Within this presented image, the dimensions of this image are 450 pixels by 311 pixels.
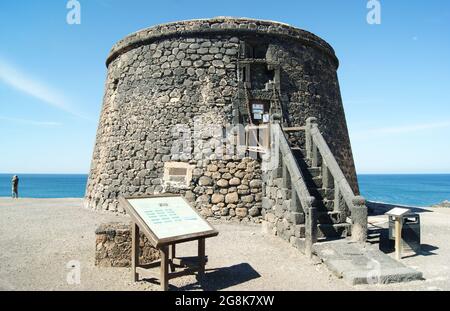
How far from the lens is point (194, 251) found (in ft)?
25.6

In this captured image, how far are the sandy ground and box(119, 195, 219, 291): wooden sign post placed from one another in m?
0.27

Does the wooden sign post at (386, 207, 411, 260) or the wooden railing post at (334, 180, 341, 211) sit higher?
the wooden railing post at (334, 180, 341, 211)

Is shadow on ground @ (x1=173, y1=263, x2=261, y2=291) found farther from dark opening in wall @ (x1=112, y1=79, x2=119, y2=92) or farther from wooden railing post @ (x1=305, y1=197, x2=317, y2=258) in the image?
dark opening in wall @ (x1=112, y1=79, x2=119, y2=92)

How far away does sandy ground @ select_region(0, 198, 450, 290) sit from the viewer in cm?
562

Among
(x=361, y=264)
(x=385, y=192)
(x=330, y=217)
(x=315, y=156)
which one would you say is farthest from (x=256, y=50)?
(x=385, y=192)

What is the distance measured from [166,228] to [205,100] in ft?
22.3

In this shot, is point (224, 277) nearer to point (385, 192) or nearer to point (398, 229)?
point (398, 229)

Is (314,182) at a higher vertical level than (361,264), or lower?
higher

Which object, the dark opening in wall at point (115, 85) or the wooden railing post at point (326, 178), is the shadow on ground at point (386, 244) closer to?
the wooden railing post at point (326, 178)

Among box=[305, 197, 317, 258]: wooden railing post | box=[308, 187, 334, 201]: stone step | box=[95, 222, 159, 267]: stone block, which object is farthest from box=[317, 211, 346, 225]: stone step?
box=[95, 222, 159, 267]: stone block

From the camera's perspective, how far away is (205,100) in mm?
11453

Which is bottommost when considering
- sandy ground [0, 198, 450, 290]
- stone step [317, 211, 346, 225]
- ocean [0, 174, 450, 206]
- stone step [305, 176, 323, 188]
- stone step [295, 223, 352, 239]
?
ocean [0, 174, 450, 206]
